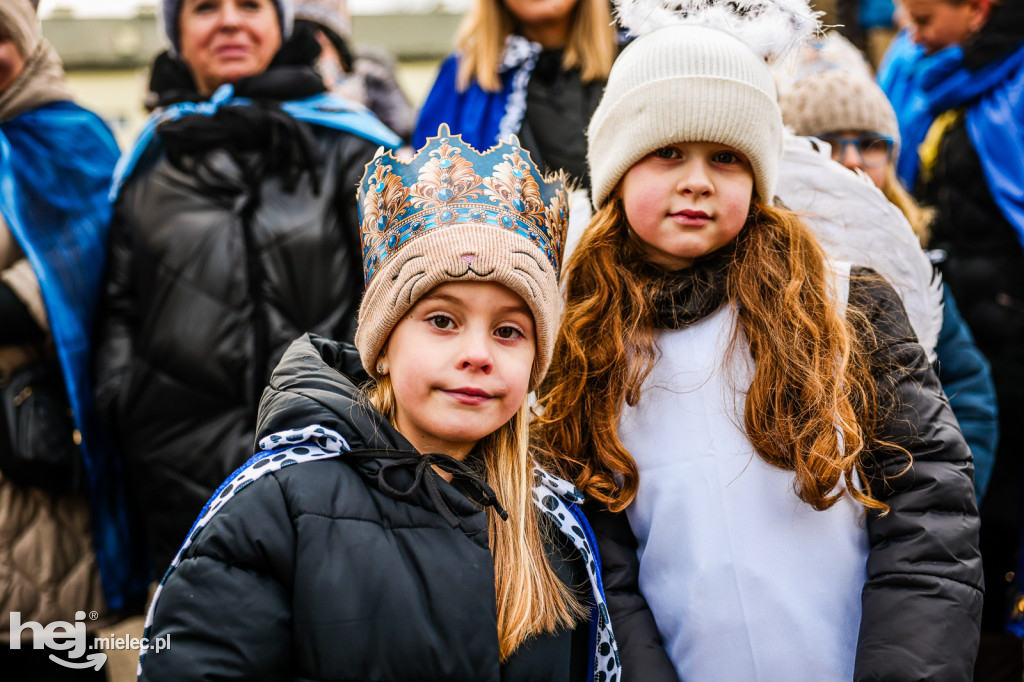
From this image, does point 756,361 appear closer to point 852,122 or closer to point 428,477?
point 428,477

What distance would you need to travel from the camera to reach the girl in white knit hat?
191 cm

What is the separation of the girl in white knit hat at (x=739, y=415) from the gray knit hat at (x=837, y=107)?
3.18 ft

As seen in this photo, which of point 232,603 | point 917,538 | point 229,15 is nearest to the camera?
point 232,603

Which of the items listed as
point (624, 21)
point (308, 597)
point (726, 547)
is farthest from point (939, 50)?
point (308, 597)

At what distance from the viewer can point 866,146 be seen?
3.18 meters

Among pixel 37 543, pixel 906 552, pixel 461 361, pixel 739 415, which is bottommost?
pixel 37 543

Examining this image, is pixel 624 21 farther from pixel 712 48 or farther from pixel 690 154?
pixel 690 154

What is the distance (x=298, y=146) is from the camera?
10.2ft

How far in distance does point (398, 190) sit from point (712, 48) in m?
0.80

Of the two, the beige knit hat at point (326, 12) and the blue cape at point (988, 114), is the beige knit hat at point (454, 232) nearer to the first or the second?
the blue cape at point (988, 114)

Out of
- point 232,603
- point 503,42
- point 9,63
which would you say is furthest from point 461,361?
point 9,63

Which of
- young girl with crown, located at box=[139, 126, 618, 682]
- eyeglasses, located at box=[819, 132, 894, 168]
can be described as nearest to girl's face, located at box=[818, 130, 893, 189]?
eyeglasses, located at box=[819, 132, 894, 168]

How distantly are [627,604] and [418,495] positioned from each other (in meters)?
0.56

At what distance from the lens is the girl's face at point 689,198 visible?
6.77 ft
